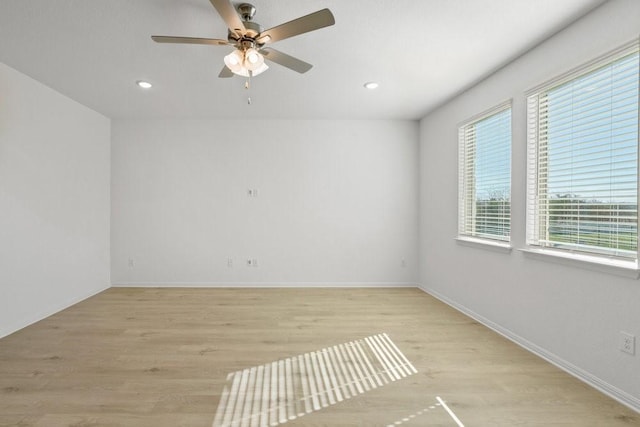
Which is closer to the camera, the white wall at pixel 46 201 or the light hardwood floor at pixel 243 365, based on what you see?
the light hardwood floor at pixel 243 365

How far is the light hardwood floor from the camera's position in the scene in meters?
1.94

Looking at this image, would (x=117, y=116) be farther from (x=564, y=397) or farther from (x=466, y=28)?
(x=564, y=397)

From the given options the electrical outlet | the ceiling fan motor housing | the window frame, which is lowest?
the electrical outlet

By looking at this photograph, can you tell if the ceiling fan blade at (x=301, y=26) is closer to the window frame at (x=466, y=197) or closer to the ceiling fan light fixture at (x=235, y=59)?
the ceiling fan light fixture at (x=235, y=59)

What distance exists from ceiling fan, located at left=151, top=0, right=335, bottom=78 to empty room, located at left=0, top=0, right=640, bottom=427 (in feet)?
0.06

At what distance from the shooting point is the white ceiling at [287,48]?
226 cm

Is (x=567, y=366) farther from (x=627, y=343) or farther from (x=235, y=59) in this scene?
(x=235, y=59)

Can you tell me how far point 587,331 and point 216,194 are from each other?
15.0 ft

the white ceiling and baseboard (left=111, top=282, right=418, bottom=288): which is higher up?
the white ceiling

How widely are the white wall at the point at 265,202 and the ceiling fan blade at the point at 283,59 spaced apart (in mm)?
2563

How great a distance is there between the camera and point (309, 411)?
78.0 inches

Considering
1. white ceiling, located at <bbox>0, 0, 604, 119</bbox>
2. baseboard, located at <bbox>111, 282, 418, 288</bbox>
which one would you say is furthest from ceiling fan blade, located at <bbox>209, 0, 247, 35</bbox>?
baseboard, located at <bbox>111, 282, 418, 288</bbox>

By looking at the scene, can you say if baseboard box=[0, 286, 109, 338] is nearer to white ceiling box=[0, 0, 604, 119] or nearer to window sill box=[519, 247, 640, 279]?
white ceiling box=[0, 0, 604, 119]

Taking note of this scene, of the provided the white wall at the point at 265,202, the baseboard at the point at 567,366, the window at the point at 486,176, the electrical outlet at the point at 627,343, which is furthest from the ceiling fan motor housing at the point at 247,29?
the baseboard at the point at 567,366
